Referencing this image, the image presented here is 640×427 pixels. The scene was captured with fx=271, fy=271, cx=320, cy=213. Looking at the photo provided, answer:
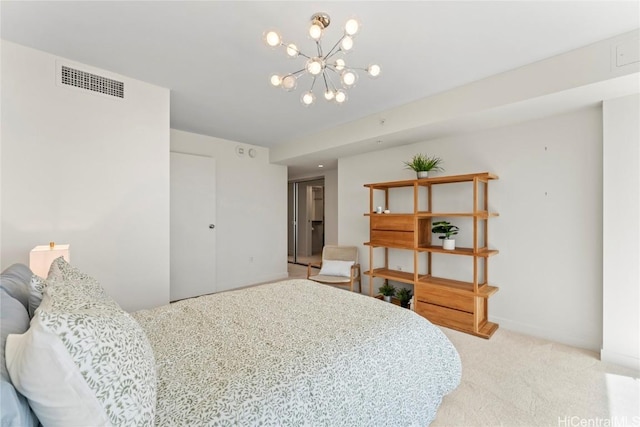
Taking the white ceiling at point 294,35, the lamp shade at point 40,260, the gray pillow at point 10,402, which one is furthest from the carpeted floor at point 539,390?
the lamp shade at point 40,260

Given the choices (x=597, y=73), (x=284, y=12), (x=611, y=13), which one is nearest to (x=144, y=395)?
(x=284, y=12)

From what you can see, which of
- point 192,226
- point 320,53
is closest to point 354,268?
point 192,226

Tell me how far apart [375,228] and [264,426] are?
10.2 ft

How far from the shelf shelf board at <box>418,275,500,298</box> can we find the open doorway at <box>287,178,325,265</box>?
4344 millimetres

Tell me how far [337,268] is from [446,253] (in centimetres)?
159

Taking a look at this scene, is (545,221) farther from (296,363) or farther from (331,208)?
(331,208)

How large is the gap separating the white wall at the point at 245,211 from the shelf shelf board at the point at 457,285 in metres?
2.96

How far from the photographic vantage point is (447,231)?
3.21 meters

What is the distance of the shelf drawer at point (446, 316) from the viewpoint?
2.91m

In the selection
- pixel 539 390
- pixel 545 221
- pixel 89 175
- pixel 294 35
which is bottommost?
pixel 539 390

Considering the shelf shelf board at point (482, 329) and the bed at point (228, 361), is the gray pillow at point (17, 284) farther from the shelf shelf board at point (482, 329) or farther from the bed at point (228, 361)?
the shelf shelf board at point (482, 329)

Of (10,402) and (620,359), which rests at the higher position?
(10,402)

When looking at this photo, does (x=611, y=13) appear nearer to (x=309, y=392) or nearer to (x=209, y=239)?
(x=309, y=392)

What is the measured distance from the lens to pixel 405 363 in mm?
1447
